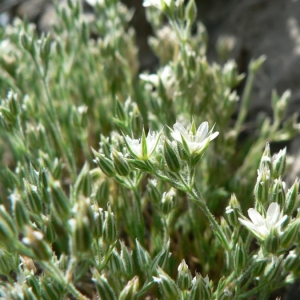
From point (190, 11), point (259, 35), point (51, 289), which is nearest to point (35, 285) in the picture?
point (51, 289)

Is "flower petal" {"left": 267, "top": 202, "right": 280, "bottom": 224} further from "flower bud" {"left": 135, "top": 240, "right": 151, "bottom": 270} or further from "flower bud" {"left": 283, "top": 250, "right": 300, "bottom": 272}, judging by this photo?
"flower bud" {"left": 135, "top": 240, "right": 151, "bottom": 270}

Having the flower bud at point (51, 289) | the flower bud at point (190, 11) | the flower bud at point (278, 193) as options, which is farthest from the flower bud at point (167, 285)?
the flower bud at point (190, 11)

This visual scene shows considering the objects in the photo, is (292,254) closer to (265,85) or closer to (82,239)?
(82,239)

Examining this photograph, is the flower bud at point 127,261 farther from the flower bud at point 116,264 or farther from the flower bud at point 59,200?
the flower bud at point 59,200

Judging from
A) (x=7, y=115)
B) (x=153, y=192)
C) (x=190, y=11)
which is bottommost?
(x=153, y=192)

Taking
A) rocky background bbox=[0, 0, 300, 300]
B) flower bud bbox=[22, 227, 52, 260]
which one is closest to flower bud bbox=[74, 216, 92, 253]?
flower bud bbox=[22, 227, 52, 260]

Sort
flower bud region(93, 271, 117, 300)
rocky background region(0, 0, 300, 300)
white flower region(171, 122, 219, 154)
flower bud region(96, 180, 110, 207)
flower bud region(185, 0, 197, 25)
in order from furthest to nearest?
rocky background region(0, 0, 300, 300)
flower bud region(185, 0, 197, 25)
flower bud region(96, 180, 110, 207)
white flower region(171, 122, 219, 154)
flower bud region(93, 271, 117, 300)

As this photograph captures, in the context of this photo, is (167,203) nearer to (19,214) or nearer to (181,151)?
(181,151)
